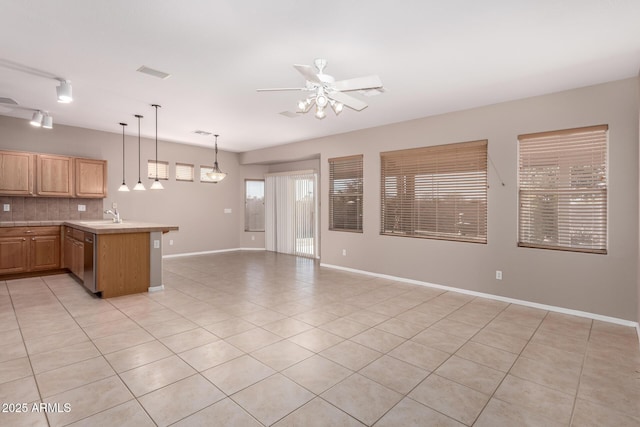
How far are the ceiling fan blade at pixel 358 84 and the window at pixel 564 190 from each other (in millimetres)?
2770

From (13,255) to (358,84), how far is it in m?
6.25

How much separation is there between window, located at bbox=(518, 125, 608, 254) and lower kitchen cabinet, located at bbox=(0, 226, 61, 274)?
25.0 feet

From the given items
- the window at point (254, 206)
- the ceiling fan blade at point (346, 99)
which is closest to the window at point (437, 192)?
the ceiling fan blade at point (346, 99)

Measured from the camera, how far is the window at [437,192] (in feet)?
15.9

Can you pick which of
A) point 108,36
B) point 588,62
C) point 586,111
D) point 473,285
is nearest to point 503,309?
point 473,285

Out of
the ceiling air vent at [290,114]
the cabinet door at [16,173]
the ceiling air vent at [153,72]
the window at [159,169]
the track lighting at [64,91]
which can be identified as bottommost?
the cabinet door at [16,173]

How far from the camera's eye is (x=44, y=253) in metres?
5.66

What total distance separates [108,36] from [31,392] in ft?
9.48

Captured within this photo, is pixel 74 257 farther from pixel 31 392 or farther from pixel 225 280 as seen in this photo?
pixel 31 392

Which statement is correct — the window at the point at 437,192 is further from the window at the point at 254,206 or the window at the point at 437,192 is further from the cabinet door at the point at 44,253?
the cabinet door at the point at 44,253

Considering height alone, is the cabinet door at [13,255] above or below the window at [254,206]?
below

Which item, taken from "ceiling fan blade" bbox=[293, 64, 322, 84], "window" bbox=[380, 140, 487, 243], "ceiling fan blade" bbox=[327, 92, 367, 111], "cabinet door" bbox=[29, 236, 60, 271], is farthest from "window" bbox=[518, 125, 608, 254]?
"cabinet door" bbox=[29, 236, 60, 271]

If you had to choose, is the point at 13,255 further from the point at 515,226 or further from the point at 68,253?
the point at 515,226

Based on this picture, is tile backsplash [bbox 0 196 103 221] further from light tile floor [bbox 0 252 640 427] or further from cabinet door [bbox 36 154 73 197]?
light tile floor [bbox 0 252 640 427]
